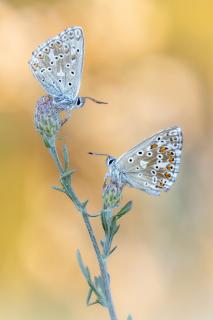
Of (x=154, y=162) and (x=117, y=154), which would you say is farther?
(x=117, y=154)

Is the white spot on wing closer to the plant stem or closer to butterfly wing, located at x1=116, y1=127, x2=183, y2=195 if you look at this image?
butterfly wing, located at x1=116, y1=127, x2=183, y2=195

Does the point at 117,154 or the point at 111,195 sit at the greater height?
the point at 111,195

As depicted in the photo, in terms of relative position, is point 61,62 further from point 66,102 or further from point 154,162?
point 154,162

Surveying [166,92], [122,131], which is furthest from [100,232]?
[166,92]

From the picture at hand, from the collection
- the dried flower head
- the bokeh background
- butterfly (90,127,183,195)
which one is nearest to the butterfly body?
butterfly (90,127,183,195)

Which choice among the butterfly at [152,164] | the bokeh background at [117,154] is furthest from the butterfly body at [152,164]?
the bokeh background at [117,154]

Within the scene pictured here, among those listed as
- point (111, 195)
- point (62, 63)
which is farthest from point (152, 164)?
point (62, 63)

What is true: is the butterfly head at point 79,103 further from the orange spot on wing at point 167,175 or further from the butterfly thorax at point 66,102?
the orange spot on wing at point 167,175

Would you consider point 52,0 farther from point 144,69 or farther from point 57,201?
point 57,201
